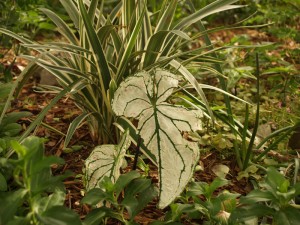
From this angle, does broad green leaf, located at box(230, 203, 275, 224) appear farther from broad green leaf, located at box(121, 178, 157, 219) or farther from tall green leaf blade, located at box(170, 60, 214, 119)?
tall green leaf blade, located at box(170, 60, 214, 119)

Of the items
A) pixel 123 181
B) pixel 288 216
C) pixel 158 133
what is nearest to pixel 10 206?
pixel 123 181

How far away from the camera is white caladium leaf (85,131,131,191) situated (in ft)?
5.52

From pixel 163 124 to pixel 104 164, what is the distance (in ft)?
0.83

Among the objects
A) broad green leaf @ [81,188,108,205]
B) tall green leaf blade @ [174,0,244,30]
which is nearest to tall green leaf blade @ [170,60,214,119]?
tall green leaf blade @ [174,0,244,30]

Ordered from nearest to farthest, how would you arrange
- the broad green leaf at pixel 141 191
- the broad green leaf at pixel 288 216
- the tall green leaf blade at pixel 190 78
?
1. the broad green leaf at pixel 288 216
2. the broad green leaf at pixel 141 191
3. the tall green leaf blade at pixel 190 78

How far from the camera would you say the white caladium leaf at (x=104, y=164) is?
1.68m

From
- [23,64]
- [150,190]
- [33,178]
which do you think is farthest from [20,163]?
[23,64]

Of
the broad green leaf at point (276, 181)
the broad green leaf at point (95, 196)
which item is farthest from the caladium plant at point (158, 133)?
the broad green leaf at point (276, 181)

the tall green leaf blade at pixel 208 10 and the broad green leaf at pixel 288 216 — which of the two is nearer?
the broad green leaf at pixel 288 216

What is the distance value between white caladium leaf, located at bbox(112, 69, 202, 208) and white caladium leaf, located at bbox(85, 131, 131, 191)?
88mm

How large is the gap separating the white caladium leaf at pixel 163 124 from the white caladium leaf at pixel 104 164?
9 cm

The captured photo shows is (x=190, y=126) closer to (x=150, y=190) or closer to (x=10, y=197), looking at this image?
(x=150, y=190)

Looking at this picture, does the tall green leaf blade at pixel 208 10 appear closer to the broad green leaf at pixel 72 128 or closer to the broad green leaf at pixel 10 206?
the broad green leaf at pixel 72 128

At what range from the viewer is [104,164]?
1735mm
